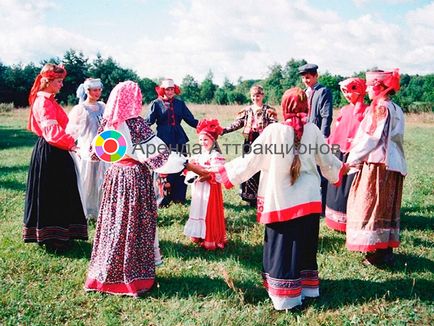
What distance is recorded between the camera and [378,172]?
4.65 metres

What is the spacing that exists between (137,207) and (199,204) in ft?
4.83

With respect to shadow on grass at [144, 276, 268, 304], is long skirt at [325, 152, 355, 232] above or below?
above

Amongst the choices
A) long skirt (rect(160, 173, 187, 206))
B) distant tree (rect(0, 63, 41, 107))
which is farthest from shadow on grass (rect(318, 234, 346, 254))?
distant tree (rect(0, 63, 41, 107))

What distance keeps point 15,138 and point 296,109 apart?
18.6 meters

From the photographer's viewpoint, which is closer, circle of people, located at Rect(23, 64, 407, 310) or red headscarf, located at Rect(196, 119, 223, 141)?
circle of people, located at Rect(23, 64, 407, 310)

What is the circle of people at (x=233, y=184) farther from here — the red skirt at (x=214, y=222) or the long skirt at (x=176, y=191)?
the long skirt at (x=176, y=191)

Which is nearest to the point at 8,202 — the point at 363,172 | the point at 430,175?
the point at 363,172

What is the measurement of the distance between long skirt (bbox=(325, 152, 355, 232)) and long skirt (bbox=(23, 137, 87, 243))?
371cm

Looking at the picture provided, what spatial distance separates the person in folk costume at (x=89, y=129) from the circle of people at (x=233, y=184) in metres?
0.03

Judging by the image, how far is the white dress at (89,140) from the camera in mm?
6332

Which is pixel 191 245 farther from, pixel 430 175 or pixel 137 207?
pixel 430 175

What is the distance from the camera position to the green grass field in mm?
3859

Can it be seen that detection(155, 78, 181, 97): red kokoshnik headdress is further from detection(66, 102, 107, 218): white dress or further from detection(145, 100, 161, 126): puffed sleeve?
detection(66, 102, 107, 218): white dress

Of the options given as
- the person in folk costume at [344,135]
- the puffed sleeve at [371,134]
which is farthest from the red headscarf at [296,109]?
the person in folk costume at [344,135]
